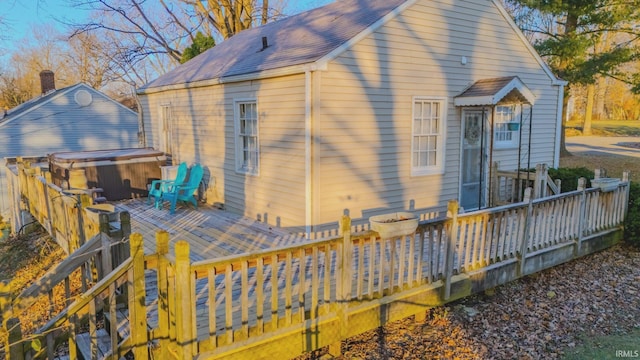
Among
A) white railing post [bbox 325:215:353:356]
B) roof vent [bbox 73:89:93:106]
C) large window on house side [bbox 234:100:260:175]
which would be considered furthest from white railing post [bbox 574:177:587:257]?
roof vent [bbox 73:89:93:106]

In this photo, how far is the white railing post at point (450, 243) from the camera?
4.85 m

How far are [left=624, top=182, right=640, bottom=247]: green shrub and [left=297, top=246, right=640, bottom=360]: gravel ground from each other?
1.09 metres

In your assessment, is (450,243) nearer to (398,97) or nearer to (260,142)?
(398,97)

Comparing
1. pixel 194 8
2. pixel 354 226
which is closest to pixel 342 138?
pixel 354 226

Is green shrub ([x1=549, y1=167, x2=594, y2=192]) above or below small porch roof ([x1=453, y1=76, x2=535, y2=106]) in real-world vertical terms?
below

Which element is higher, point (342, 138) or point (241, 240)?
point (342, 138)

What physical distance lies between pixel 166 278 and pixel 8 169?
10.6m

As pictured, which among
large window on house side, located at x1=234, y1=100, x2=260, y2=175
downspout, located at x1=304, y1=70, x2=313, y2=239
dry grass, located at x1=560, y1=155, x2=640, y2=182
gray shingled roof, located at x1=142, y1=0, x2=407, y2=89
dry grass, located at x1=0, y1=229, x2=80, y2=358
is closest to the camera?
dry grass, located at x1=0, y1=229, x2=80, y2=358

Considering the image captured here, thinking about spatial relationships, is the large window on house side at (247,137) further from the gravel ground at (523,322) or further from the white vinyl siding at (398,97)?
the gravel ground at (523,322)

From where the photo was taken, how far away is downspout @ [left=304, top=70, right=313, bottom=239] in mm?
6660

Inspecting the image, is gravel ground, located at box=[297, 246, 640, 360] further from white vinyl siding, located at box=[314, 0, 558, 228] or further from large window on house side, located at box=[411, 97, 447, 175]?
large window on house side, located at box=[411, 97, 447, 175]

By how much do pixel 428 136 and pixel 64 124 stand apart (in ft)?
69.1

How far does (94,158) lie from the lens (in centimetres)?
1006

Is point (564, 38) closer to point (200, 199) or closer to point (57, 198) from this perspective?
point (200, 199)
